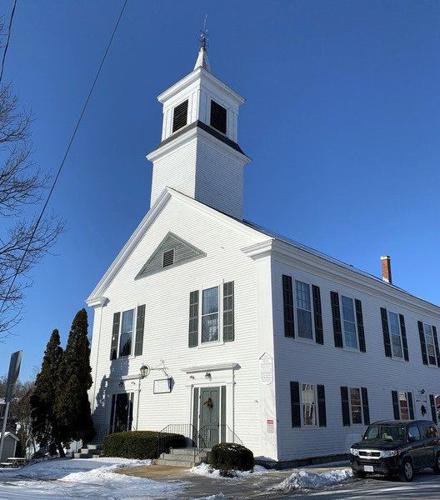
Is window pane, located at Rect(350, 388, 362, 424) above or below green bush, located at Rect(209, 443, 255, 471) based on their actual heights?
above

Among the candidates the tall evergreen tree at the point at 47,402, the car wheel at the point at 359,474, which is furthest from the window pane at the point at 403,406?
the tall evergreen tree at the point at 47,402

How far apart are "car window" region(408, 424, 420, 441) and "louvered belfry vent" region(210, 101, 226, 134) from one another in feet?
60.2

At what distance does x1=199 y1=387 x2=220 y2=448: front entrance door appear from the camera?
18047mm

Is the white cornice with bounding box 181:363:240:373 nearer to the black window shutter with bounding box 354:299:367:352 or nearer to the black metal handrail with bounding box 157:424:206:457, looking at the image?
the black metal handrail with bounding box 157:424:206:457

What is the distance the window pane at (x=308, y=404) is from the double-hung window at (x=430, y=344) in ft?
38.8

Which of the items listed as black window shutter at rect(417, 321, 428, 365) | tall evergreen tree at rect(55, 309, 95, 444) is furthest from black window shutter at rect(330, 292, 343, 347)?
tall evergreen tree at rect(55, 309, 95, 444)

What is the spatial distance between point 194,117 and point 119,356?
12.8 meters

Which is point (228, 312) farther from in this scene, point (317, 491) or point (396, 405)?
point (396, 405)

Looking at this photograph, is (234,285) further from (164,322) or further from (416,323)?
(416,323)

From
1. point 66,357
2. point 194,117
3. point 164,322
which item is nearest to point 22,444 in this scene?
point 66,357

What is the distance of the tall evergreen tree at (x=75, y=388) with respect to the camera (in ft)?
70.2

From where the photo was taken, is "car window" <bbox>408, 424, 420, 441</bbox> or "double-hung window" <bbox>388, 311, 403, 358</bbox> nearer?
"car window" <bbox>408, 424, 420, 441</bbox>

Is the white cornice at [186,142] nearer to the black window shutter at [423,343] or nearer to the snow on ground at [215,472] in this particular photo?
the black window shutter at [423,343]

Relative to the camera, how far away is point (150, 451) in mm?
17812
